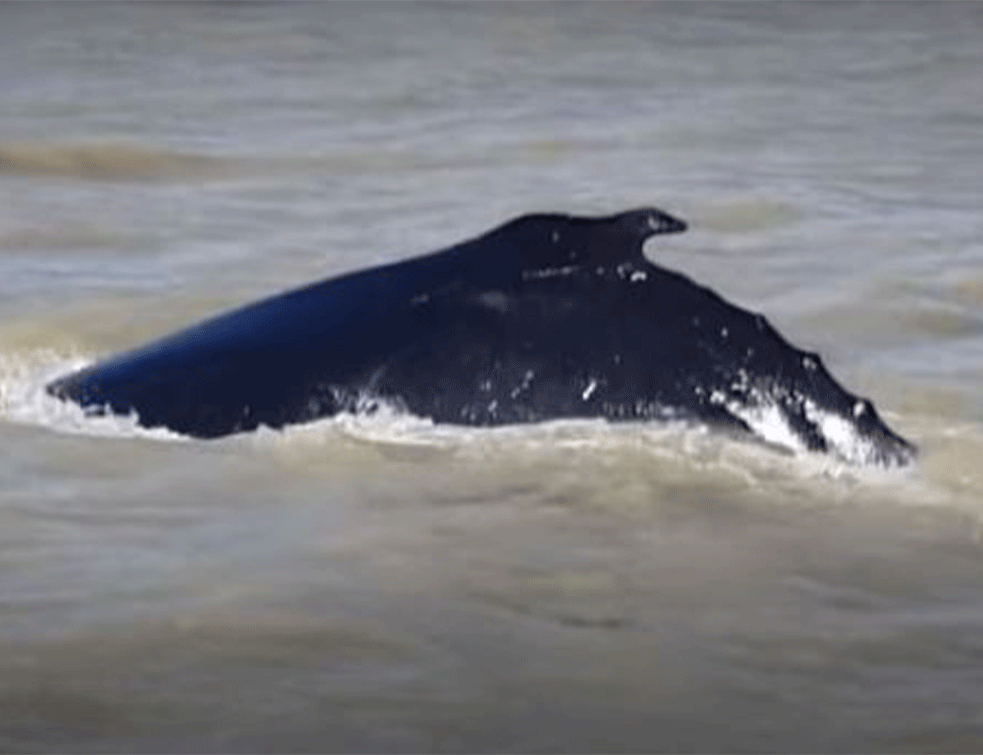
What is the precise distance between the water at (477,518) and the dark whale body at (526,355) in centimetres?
10

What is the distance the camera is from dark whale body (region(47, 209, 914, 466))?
795 cm

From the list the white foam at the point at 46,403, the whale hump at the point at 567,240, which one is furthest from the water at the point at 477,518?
the whale hump at the point at 567,240

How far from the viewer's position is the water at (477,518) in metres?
5.86

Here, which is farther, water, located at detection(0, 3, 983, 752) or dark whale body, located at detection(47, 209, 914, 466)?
dark whale body, located at detection(47, 209, 914, 466)

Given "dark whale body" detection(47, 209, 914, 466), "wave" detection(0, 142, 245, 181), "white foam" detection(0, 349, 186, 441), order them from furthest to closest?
1. "wave" detection(0, 142, 245, 181)
2. "white foam" detection(0, 349, 186, 441)
3. "dark whale body" detection(47, 209, 914, 466)

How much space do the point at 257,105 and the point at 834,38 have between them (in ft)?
19.3

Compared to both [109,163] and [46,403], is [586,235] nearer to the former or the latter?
[46,403]

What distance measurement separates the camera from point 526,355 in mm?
8102

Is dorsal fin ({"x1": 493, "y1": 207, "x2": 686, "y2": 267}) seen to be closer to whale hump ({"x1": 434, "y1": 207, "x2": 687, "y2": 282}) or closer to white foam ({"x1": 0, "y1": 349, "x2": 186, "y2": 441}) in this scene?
whale hump ({"x1": 434, "y1": 207, "x2": 687, "y2": 282})

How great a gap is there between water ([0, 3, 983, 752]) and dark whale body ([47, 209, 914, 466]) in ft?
0.32

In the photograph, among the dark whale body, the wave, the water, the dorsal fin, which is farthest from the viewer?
the wave

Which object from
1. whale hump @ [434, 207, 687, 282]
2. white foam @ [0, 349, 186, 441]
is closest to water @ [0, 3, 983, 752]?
white foam @ [0, 349, 186, 441]

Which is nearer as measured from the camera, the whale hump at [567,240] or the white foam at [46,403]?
the whale hump at [567,240]

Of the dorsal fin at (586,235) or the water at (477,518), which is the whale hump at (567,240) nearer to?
the dorsal fin at (586,235)
